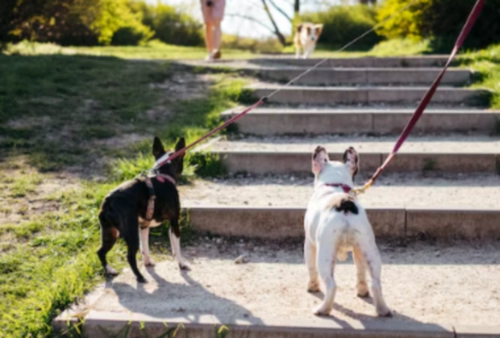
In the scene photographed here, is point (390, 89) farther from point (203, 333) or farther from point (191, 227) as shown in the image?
point (203, 333)

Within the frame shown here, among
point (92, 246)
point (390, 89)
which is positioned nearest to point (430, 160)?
point (390, 89)

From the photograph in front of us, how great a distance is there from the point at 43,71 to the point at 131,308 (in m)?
5.46

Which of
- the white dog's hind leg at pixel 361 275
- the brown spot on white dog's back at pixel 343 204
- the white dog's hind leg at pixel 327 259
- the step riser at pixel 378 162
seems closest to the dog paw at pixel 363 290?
the white dog's hind leg at pixel 361 275

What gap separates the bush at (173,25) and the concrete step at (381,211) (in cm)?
2151

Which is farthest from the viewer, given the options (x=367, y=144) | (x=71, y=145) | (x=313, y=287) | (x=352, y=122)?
(x=352, y=122)

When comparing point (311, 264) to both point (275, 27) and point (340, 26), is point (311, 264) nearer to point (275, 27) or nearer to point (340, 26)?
point (340, 26)

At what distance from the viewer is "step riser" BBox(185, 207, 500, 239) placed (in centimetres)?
453

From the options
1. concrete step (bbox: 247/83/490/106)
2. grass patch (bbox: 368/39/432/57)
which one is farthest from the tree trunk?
concrete step (bbox: 247/83/490/106)

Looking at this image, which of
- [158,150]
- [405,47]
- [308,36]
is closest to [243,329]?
[158,150]

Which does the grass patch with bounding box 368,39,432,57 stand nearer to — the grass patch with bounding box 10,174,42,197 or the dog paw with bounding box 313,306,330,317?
the grass patch with bounding box 10,174,42,197

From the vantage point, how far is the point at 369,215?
15.1 ft

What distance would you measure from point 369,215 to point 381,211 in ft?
0.30

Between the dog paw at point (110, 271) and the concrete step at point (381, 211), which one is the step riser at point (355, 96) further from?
the dog paw at point (110, 271)

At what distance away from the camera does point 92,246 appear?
4.26 m
